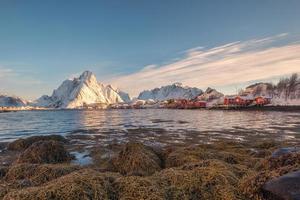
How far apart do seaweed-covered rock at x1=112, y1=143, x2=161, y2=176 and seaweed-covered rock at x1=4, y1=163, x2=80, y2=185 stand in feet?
6.68

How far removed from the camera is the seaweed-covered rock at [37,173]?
735 centimetres

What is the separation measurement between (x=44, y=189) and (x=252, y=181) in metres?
4.13

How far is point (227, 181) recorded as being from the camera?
5461 millimetres

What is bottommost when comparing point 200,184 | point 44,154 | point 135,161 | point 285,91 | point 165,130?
point 165,130

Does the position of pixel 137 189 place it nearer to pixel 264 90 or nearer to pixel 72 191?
pixel 72 191

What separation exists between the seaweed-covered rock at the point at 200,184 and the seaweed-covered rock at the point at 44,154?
789 cm

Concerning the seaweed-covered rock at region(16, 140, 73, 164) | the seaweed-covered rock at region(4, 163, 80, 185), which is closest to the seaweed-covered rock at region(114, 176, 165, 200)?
the seaweed-covered rock at region(4, 163, 80, 185)

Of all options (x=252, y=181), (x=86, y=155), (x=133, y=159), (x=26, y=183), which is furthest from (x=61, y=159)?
(x=252, y=181)

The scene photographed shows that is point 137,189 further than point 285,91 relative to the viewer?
No

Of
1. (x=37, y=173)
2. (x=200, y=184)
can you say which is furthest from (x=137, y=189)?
(x=37, y=173)

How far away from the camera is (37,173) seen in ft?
25.2

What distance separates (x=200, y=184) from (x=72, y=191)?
2.68m

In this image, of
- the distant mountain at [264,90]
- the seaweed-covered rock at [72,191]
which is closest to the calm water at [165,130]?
the seaweed-covered rock at [72,191]

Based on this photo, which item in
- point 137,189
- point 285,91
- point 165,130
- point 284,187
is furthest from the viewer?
point 285,91
